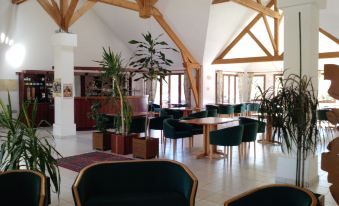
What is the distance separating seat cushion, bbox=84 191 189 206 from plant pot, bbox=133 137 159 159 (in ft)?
10.2

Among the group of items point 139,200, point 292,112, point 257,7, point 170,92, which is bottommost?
point 139,200

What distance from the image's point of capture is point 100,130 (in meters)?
6.96

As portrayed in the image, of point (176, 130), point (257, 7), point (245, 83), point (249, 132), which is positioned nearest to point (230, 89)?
point (245, 83)

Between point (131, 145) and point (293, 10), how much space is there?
388cm

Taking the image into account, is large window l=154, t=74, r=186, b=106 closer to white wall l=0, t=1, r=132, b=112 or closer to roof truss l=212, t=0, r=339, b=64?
roof truss l=212, t=0, r=339, b=64

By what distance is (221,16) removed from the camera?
424 inches

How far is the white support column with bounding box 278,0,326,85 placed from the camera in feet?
13.9

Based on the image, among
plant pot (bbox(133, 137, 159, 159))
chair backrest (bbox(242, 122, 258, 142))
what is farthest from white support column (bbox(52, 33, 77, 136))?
chair backrest (bbox(242, 122, 258, 142))

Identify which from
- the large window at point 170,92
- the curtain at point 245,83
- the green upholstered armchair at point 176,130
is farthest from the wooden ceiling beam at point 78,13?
the curtain at point 245,83

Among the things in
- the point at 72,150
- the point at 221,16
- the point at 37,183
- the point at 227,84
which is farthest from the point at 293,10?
the point at 227,84

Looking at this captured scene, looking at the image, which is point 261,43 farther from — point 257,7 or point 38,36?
point 38,36

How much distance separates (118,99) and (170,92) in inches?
350

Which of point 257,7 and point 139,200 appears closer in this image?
point 139,200

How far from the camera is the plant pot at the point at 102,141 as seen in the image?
22.3ft
